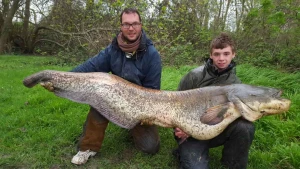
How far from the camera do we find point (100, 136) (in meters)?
3.25

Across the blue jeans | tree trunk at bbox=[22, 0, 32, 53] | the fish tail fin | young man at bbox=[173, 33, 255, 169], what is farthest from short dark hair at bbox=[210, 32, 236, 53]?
tree trunk at bbox=[22, 0, 32, 53]

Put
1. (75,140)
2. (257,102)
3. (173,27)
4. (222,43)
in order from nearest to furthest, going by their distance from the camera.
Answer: (257,102) → (222,43) → (75,140) → (173,27)

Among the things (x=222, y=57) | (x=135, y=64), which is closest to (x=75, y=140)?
(x=135, y=64)

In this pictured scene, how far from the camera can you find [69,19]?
12312 mm

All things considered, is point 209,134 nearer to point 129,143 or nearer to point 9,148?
point 129,143

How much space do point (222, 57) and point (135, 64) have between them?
1.05 metres

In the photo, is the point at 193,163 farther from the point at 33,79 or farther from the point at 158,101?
the point at 33,79

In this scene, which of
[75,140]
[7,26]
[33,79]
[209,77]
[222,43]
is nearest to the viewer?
[33,79]

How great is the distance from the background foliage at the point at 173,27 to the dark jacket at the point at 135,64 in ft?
12.8

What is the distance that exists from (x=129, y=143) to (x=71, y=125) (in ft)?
3.24

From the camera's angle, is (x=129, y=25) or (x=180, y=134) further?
(x=129, y=25)

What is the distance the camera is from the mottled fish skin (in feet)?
8.75

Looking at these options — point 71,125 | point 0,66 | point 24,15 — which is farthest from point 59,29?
point 71,125

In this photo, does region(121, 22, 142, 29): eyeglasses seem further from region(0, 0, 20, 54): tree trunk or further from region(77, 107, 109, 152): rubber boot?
region(0, 0, 20, 54): tree trunk
